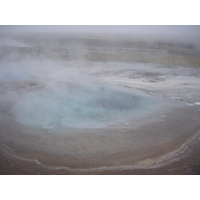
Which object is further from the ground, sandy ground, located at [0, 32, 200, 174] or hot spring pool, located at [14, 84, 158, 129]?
hot spring pool, located at [14, 84, 158, 129]

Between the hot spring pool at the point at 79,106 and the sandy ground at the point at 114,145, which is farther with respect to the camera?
the hot spring pool at the point at 79,106

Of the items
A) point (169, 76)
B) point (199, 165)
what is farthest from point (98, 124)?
point (169, 76)

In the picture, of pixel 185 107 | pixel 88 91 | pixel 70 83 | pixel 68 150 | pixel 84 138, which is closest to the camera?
pixel 68 150

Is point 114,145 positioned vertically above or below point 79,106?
below

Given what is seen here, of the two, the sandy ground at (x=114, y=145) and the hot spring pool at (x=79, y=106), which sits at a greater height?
the hot spring pool at (x=79, y=106)

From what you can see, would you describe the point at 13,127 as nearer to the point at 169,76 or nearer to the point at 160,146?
the point at 160,146

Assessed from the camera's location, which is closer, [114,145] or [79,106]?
[114,145]

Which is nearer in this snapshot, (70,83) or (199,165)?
(199,165)

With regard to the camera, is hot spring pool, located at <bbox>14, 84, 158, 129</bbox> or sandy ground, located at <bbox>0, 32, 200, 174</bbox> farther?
hot spring pool, located at <bbox>14, 84, 158, 129</bbox>
